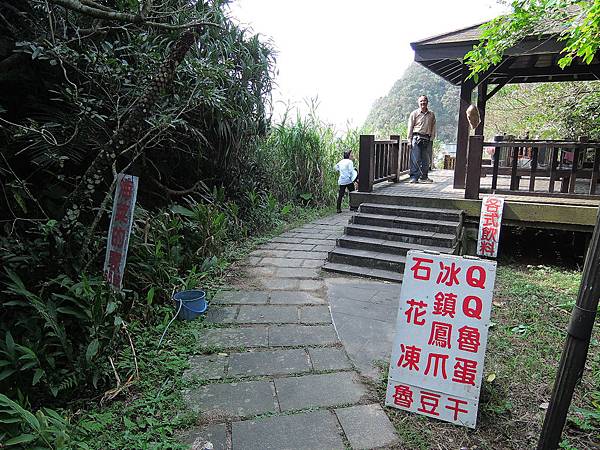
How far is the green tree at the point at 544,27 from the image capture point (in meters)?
3.59

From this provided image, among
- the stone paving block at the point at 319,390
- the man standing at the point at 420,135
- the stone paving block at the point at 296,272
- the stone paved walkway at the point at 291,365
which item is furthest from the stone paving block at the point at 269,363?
the man standing at the point at 420,135

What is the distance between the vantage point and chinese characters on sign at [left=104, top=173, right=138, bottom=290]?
8.79 feet

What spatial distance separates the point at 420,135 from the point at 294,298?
4804 mm

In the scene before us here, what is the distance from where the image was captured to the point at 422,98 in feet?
23.8

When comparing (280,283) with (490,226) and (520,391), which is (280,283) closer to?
(520,391)

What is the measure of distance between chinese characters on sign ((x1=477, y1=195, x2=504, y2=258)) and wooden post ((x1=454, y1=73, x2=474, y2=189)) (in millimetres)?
1627

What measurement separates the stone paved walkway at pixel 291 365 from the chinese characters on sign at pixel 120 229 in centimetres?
82

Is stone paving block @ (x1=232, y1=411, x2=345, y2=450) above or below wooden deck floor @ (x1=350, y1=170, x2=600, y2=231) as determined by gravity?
below

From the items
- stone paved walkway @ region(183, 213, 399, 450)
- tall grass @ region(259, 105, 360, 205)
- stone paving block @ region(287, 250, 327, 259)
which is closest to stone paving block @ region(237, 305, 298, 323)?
stone paved walkway @ region(183, 213, 399, 450)

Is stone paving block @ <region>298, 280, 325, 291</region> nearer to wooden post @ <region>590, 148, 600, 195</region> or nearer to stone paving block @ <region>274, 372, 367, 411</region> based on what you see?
stone paving block @ <region>274, 372, 367, 411</region>

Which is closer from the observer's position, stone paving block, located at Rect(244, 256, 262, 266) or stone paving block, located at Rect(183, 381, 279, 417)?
stone paving block, located at Rect(183, 381, 279, 417)

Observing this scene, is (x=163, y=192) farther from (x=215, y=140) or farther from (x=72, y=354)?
(x=72, y=354)

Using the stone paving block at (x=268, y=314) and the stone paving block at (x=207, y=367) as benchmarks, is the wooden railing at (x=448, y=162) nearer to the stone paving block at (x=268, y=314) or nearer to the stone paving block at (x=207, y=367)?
the stone paving block at (x=268, y=314)

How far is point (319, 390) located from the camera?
2.48m
